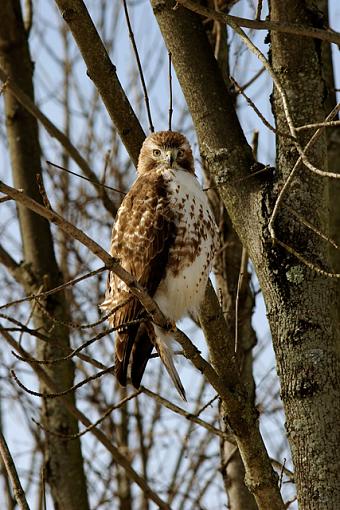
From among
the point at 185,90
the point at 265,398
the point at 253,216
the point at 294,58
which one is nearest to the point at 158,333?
the point at 253,216

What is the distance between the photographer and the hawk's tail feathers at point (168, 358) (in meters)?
3.98

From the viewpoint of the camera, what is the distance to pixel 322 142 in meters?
3.60

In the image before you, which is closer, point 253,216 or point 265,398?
point 253,216

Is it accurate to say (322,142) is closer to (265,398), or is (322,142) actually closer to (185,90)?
(185,90)

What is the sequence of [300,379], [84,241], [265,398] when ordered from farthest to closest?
[265,398]
[300,379]
[84,241]

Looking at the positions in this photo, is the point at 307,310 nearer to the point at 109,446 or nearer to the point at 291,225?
the point at 291,225

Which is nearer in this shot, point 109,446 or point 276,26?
point 276,26

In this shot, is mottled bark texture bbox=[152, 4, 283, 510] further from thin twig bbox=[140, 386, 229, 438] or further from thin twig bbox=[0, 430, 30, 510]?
thin twig bbox=[0, 430, 30, 510]

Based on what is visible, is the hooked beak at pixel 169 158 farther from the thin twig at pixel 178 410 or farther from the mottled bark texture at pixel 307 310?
the thin twig at pixel 178 410

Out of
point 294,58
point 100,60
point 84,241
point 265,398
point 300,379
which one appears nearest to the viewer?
point 84,241

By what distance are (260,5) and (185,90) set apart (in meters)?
0.51

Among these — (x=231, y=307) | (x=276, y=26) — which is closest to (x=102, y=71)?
(x=276, y=26)

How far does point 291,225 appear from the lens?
11.3ft

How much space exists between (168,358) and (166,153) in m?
1.18
